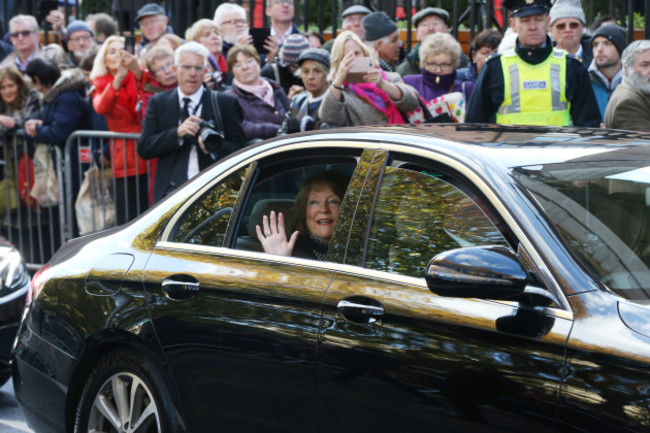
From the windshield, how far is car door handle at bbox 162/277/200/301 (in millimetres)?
1424

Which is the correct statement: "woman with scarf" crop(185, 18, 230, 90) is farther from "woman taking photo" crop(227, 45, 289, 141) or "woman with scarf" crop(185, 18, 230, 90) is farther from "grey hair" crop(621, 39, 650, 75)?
"grey hair" crop(621, 39, 650, 75)

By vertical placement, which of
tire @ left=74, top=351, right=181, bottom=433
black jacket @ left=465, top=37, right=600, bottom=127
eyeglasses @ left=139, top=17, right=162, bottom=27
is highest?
eyeglasses @ left=139, top=17, right=162, bottom=27

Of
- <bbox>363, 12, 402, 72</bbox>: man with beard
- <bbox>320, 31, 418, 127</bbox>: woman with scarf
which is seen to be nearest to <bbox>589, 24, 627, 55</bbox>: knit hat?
<bbox>363, 12, 402, 72</bbox>: man with beard

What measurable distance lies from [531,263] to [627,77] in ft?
15.3

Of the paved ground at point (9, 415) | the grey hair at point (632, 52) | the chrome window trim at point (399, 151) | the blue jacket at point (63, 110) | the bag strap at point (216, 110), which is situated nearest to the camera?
the chrome window trim at point (399, 151)

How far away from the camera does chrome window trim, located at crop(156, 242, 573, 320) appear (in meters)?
3.36

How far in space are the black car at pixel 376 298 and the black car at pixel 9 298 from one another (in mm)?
1495

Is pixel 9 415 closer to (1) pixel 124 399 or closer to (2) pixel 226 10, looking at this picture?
(1) pixel 124 399

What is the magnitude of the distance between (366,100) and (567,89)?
4.49ft

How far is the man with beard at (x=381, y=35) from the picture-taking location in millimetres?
9562

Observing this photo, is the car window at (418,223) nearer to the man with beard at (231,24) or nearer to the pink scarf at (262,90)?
the pink scarf at (262,90)

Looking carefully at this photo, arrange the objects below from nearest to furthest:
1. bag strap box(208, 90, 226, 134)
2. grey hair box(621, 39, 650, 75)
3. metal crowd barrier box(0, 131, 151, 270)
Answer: grey hair box(621, 39, 650, 75) → bag strap box(208, 90, 226, 134) → metal crowd barrier box(0, 131, 151, 270)

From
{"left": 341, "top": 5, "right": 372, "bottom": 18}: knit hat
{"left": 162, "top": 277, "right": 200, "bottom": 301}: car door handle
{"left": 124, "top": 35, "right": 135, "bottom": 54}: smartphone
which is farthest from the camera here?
{"left": 341, "top": 5, "right": 372, "bottom": 18}: knit hat

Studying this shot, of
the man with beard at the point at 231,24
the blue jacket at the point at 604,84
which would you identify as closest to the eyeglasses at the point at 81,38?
the man with beard at the point at 231,24
